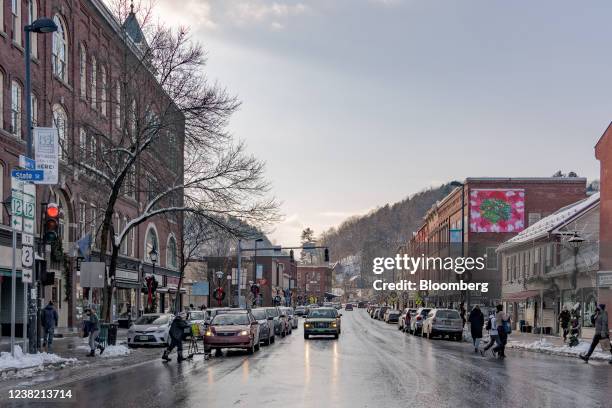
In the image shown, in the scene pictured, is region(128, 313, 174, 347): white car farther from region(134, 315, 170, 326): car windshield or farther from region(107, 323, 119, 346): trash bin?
region(107, 323, 119, 346): trash bin

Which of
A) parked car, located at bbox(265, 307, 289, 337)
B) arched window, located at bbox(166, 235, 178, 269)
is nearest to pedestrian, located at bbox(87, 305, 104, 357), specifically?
parked car, located at bbox(265, 307, 289, 337)

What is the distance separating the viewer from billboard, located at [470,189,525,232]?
74.1 meters

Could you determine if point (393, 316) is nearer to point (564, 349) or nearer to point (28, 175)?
point (564, 349)

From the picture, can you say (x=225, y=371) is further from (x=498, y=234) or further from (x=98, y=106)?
(x=498, y=234)

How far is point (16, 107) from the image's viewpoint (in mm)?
33469

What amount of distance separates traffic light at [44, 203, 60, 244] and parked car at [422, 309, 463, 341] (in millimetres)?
26025

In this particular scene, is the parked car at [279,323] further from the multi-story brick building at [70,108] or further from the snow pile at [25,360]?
the snow pile at [25,360]

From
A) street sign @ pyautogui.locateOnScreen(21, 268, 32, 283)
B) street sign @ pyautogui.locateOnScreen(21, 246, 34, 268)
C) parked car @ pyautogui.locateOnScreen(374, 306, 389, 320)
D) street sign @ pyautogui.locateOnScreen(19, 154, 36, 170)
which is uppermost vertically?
street sign @ pyautogui.locateOnScreen(19, 154, 36, 170)

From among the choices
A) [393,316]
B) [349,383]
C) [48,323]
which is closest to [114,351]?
[48,323]

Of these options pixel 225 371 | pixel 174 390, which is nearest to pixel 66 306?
pixel 225 371

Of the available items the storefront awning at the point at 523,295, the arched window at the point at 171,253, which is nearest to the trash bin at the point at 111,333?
the storefront awning at the point at 523,295

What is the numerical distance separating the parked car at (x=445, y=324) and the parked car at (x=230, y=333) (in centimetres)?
1705

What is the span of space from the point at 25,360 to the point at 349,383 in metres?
9.20

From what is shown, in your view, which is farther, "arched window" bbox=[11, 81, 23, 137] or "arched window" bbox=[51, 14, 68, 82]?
"arched window" bbox=[51, 14, 68, 82]
